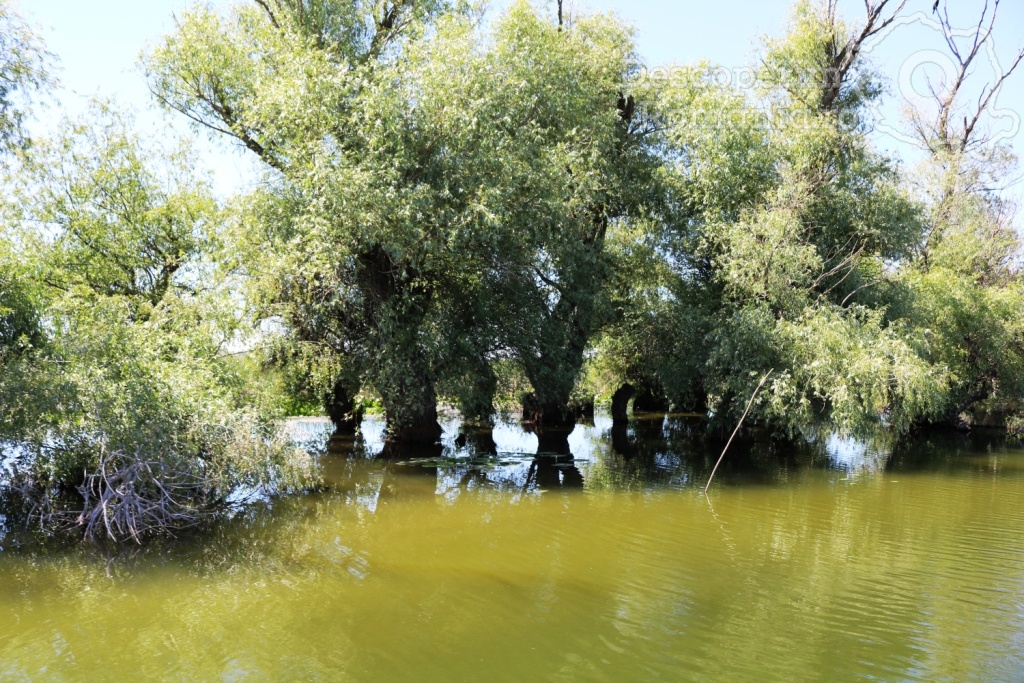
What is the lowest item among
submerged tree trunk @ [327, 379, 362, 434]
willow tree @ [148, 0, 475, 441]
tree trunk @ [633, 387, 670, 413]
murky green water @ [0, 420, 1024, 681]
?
murky green water @ [0, 420, 1024, 681]


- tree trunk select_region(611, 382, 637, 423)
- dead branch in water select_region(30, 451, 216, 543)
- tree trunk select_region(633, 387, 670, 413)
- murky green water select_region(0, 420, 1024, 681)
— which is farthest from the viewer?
tree trunk select_region(633, 387, 670, 413)

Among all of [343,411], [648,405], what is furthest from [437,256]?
[648,405]

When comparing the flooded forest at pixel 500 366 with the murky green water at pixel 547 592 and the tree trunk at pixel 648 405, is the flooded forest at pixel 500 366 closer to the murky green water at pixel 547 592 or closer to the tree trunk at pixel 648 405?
the murky green water at pixel 547 592

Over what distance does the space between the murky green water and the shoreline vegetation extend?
1875 mm

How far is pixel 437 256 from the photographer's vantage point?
727 inches

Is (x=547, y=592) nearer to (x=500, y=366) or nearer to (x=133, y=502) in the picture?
(x=133, y=502)

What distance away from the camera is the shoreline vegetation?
12.5m

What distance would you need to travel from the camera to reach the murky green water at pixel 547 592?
7258 mm

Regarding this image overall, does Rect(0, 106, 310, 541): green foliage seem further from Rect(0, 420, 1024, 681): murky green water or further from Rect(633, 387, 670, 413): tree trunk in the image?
Rect(633, 387, 670, 413): tree trunk

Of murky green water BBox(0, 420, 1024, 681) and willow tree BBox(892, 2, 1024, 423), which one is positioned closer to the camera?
murky green water BBox(0, 420, 1024, 681)

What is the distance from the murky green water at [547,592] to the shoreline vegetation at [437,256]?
1.88 metres

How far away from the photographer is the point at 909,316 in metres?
22.6

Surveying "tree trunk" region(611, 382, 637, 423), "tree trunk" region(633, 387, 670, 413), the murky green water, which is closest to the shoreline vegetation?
the murky green water

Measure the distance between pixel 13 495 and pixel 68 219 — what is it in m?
8.07
